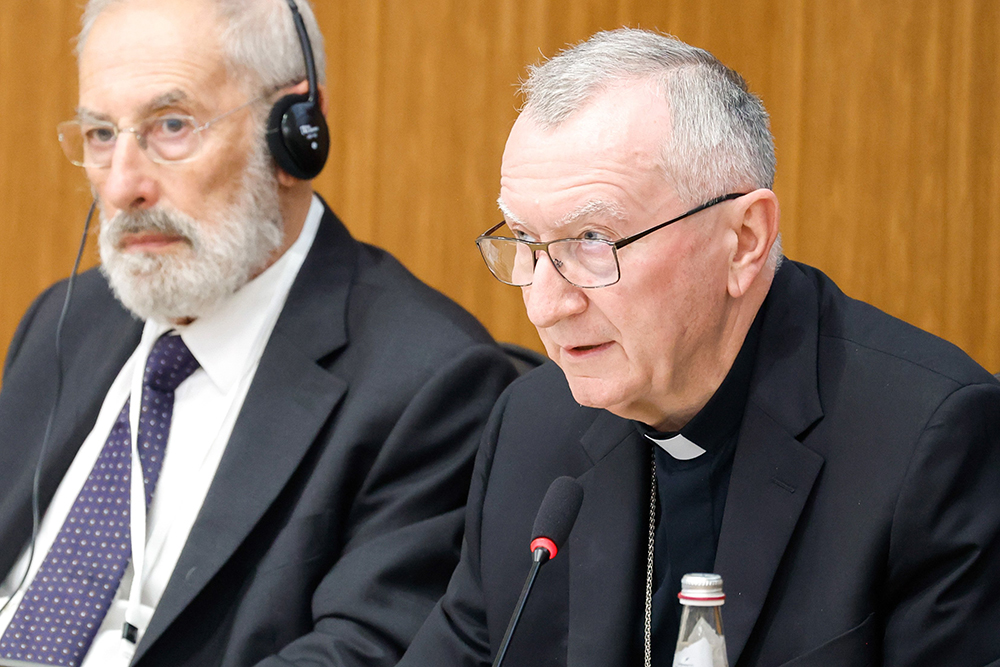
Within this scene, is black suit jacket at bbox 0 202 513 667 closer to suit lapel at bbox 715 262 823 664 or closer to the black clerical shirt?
the black clerical shirt

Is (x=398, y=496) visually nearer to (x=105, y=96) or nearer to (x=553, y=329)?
(x=553, y=329)

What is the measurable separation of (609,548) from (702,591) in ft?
1.31

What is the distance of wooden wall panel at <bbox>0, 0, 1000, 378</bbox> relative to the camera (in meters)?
2.31

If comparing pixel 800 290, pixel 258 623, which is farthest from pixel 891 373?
pixel 258 623

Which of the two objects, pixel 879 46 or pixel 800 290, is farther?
pixel 879 46

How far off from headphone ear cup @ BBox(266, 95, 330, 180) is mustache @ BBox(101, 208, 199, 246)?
0.66ft

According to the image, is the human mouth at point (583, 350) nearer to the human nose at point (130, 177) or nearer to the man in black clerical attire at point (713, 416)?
the man in black clerical attire at point (713, 416)

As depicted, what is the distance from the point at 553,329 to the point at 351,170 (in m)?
1.43

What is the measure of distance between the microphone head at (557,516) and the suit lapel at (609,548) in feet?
0.65

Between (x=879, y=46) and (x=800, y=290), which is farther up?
(x=879, y=46)

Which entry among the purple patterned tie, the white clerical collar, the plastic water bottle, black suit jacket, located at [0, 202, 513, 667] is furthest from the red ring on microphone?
the purple patterned tie

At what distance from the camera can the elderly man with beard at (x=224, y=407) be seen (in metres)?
1.74

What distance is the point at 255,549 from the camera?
1.79 meters

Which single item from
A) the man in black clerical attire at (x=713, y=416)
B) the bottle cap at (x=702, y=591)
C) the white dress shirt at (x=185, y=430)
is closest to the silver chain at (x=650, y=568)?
the man in black clerical attire at (x=713, y=416)
